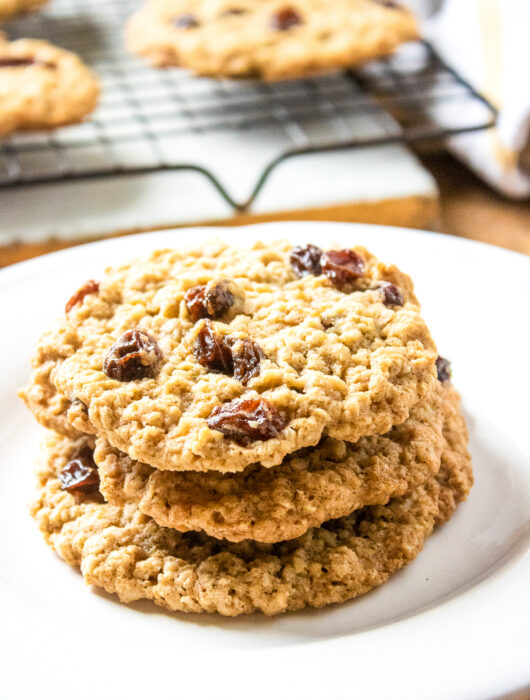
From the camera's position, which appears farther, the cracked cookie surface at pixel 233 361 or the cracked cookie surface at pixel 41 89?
the cracked cookie surface at pixel 41 89

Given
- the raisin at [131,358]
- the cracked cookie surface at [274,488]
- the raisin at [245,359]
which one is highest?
the raisin at [245,359]

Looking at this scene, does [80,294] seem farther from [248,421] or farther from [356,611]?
[356,611]

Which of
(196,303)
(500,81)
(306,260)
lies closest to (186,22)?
(500,81)

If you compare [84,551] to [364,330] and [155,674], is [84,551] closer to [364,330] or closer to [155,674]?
[155,674]

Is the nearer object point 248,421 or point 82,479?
point 248,421

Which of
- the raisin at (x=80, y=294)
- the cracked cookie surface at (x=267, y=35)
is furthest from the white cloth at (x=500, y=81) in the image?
the raisin at (x=80, y=294)

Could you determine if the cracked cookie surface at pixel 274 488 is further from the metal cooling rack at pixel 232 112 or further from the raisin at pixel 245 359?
the metal cooling rack at pixel 232 112

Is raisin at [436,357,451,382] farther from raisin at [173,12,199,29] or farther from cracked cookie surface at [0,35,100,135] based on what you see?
raisin at [173,12,199,29]
